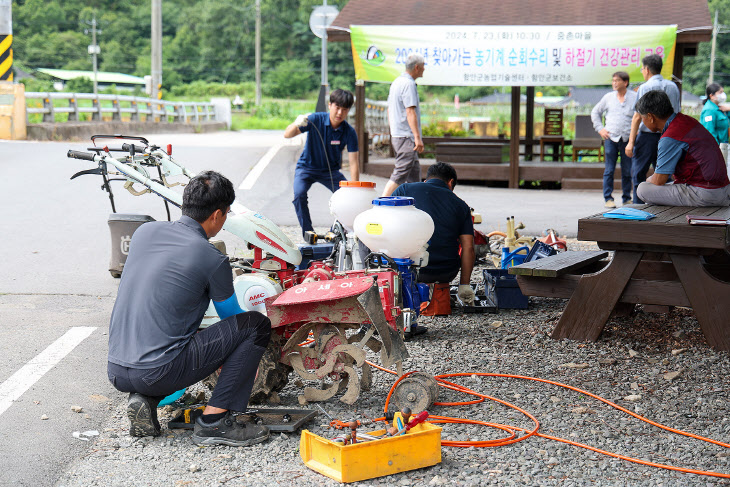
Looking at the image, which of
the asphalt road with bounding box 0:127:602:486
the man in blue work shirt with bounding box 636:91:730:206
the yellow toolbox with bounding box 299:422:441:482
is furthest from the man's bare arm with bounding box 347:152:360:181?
the yellow toolbox with bounding box 299:422:441:482

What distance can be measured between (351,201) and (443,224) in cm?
83

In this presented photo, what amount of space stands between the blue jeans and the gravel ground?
17.1 ft

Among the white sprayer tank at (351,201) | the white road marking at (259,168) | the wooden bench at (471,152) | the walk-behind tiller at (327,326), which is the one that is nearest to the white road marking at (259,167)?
the white road marking at (259,168)

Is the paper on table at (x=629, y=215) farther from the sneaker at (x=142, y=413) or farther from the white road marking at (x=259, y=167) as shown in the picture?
the white road marking at (x=259, y=167)

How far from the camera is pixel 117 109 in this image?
25531 millimetres

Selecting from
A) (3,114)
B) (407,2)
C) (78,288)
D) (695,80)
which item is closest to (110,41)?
(695,80)

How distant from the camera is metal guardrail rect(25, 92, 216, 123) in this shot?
71.7 feet

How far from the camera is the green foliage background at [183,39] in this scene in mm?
76375

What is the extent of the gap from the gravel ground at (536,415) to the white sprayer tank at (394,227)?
2.54 ft

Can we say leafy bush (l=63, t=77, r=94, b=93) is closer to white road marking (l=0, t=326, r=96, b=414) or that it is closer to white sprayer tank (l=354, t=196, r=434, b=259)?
white road marking (l=0, t=326, r=96, b=414)

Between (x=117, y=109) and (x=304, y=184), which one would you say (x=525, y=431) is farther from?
(x=117, y=109)

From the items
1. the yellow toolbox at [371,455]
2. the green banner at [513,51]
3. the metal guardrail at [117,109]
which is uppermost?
the green banner at [513,51]

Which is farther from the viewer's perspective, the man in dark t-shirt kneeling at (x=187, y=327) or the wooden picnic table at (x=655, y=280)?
the wooden picnic table at (x=655, y=280)

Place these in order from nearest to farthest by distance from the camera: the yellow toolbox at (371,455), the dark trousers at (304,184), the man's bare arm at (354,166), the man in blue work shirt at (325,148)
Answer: the yellow toolbox at (371,455), the man's bare arm at (354,166), the man in blue work shirt at (325,148), the dark trousers at (304,184)
